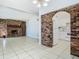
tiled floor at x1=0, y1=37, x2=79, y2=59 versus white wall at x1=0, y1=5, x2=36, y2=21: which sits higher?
white wall at x1=0, y1=5, x2=36, y2=21

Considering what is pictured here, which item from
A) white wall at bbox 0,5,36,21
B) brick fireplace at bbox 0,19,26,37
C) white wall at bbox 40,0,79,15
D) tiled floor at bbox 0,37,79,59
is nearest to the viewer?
tiled floor at bbox 0,37,79,59

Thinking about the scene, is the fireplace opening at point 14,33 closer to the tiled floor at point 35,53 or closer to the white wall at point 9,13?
the white wall at point 9,13

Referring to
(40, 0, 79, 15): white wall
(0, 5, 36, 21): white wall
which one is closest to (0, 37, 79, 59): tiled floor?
Result: (40, 0, 79, 15): white wall

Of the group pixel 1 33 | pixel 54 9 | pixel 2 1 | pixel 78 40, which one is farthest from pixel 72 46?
pixel 1 33

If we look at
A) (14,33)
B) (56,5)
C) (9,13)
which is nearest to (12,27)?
(14,33)

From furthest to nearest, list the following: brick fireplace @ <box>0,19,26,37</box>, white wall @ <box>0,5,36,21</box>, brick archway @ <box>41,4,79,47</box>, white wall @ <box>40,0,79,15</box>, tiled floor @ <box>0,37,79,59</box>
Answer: brick fireplace @ <box>0,19,26,37</box>, white wall @ <box>0,5,36,21</box>, brick archway @ <box>41,4,79,47</box>, white wall @ <box>40,0,79,15</box>, tiled floor @ <box>0,37,79,59</box>

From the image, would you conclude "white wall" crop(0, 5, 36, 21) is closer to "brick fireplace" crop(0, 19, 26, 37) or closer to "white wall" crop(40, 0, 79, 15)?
"white wall" crop(40, 0, 79, 15)

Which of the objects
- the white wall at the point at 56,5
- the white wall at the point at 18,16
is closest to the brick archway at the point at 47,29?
the white wall at the point at 56,5

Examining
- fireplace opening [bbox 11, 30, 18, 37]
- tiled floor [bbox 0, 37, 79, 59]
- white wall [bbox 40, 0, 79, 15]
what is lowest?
tiled floor [bbox 0, 37, 79, 59]

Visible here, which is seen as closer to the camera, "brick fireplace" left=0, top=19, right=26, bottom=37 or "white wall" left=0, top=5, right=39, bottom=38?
"white wall" left=0, top=5, right=39, bottom=38

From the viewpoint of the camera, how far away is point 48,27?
630 centimetres

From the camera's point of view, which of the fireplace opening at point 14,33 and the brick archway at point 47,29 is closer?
the brick archway at point 47,29

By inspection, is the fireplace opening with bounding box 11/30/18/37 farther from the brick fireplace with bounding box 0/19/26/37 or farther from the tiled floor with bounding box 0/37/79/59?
the tiled floor with bounding box 0/37/79/59

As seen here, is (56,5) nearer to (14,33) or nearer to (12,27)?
(12,27)
